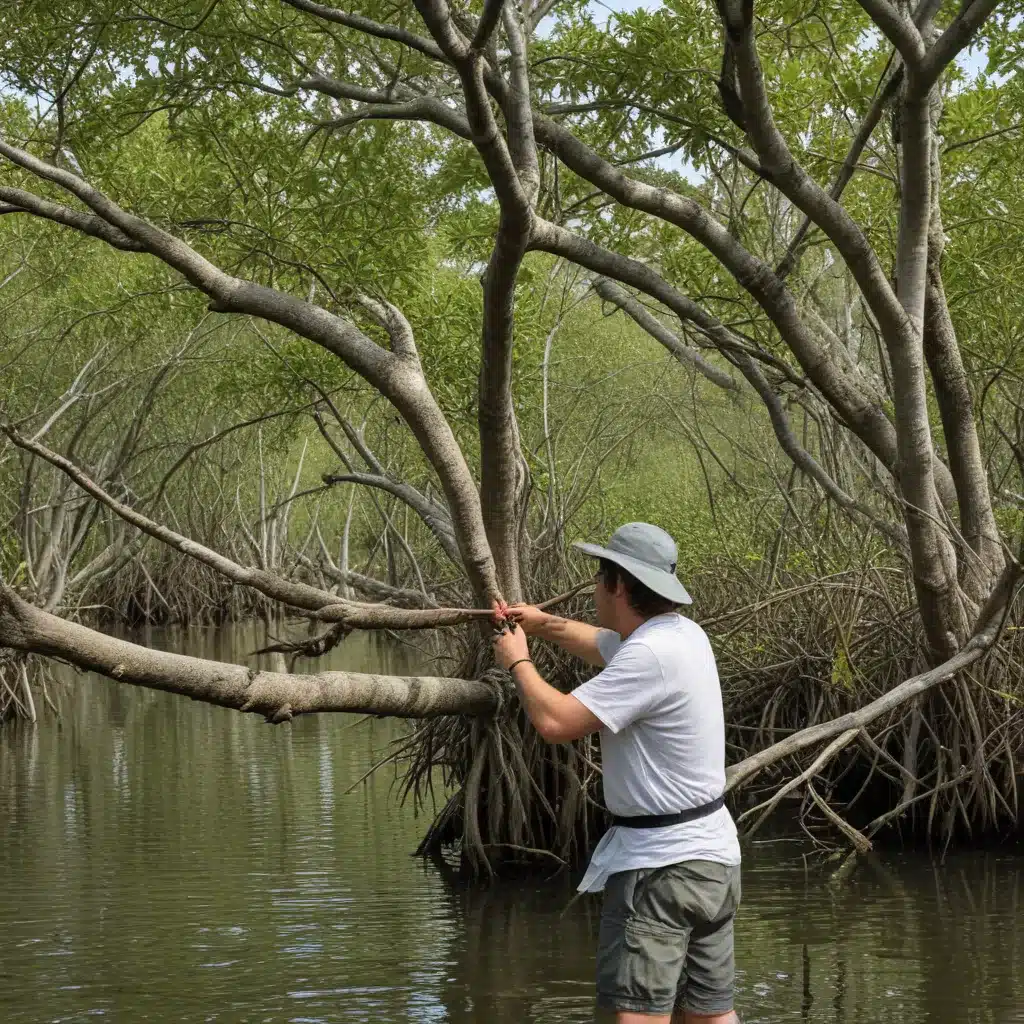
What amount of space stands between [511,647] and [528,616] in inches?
16.7

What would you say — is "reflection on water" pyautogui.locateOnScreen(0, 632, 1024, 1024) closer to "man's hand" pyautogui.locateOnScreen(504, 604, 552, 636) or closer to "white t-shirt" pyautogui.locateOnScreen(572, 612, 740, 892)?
"man's hand" pyautogui.locateOnScreen(504, 604, 552, 636)

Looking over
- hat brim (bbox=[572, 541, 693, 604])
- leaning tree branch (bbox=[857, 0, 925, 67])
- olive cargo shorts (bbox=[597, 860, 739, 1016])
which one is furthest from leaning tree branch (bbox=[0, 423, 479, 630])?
leaning tree branch (bbox=[857, 0, 925, 67])

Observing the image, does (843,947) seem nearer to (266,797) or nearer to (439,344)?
(266,797)

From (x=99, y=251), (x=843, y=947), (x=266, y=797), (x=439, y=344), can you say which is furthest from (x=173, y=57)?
(x=99, y=251)

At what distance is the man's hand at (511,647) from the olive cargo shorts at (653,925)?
2.05 ft

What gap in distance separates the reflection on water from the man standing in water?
1.88 metres

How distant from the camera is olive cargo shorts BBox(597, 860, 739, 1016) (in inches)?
142

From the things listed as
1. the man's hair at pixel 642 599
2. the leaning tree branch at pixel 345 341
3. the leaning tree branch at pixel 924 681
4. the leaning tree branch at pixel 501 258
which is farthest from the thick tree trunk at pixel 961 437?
the man's hair at pixel 642 599

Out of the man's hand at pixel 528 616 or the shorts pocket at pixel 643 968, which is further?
the man's hand at pixel 528 616

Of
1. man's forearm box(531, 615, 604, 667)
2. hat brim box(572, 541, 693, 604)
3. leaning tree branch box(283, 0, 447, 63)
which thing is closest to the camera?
hat brim box(572, 541, 693, 604)

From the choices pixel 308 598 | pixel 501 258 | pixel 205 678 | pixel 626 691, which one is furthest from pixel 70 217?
pixel 626 691

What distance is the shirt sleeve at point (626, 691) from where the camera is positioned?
3613mm

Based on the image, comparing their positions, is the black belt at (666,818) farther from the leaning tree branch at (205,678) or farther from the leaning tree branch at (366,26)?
the leaning tree branch at (366,26)

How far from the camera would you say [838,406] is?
26.7 feet
